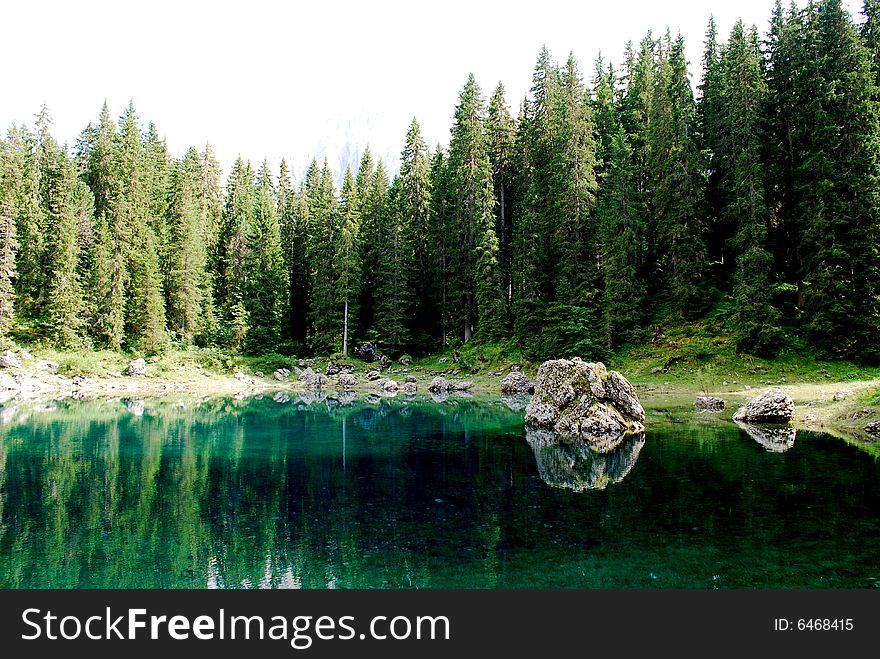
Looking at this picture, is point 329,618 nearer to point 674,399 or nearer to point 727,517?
A: point 727,517

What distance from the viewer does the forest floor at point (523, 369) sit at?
2757 centimetres

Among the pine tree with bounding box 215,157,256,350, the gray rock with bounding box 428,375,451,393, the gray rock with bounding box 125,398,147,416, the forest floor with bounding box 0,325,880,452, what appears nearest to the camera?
the forest floor with bounding box 0,325,880,452

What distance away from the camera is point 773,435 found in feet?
71.4

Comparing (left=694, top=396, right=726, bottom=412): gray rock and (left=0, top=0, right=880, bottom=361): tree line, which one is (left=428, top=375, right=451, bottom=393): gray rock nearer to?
(left=0, top=0, right=880, bottom=361): tree line

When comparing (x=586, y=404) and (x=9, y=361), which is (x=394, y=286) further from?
(x=586, y=404)

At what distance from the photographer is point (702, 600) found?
25.9 ft

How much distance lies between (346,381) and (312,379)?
11.4 feet

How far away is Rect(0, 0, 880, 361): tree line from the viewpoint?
36.6m

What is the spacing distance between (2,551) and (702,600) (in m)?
11.4

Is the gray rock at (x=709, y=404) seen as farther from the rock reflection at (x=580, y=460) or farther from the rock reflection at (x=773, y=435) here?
the rock reflection at (x=580, y=460)

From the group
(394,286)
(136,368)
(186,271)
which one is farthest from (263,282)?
(136,368)

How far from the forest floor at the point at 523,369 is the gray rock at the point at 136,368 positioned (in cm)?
47

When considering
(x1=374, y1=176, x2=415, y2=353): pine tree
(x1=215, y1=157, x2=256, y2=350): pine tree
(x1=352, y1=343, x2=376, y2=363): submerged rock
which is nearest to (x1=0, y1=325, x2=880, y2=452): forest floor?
(x1=352, y1=343, x2=376, y2=363): submerged rock

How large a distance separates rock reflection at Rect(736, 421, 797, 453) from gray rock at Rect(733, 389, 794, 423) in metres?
0.55
